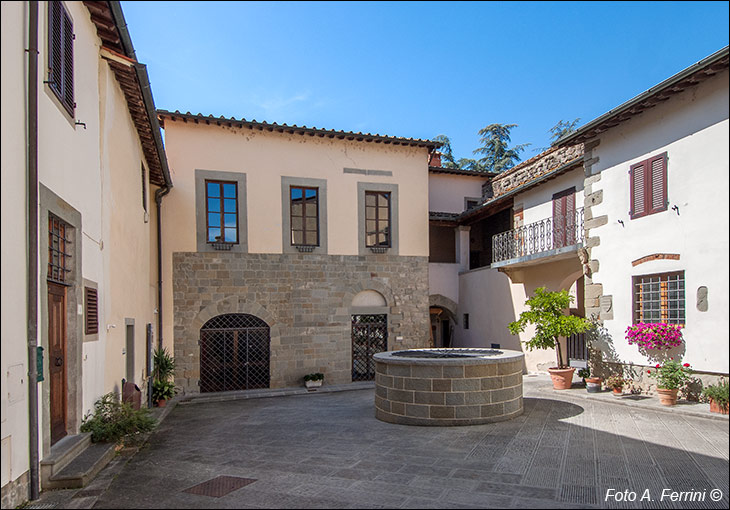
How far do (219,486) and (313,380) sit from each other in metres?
8.77

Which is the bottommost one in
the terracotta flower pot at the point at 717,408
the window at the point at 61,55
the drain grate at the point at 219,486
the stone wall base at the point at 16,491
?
the drain grate at the point at 219,486

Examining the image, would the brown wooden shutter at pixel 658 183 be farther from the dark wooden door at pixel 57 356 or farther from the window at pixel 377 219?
the window at pixel 377 219

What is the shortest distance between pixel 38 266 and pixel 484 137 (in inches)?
1128

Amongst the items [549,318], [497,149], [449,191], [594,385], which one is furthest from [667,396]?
[497,149]

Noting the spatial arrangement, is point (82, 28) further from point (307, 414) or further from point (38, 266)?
point (307, 414)

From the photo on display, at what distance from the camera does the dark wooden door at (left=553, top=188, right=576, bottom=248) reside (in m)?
12.9

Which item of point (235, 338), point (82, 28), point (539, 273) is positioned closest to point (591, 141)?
point (539, 273)

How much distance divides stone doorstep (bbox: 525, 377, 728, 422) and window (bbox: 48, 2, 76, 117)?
626cm

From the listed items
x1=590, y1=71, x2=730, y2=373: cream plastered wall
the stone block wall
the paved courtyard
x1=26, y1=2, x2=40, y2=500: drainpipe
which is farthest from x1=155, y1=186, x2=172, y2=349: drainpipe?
x1=590, y1=71, x2=730, y2=373: cream plastered wall

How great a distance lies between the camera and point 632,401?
8.96 m

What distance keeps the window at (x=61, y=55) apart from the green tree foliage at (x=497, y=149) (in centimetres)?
2631

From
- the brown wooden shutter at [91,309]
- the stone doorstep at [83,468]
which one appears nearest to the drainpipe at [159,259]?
the brown wooden shutter at [91,309]

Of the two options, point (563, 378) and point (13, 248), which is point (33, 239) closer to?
point (13, 248)

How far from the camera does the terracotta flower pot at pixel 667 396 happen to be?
21.9 feet
